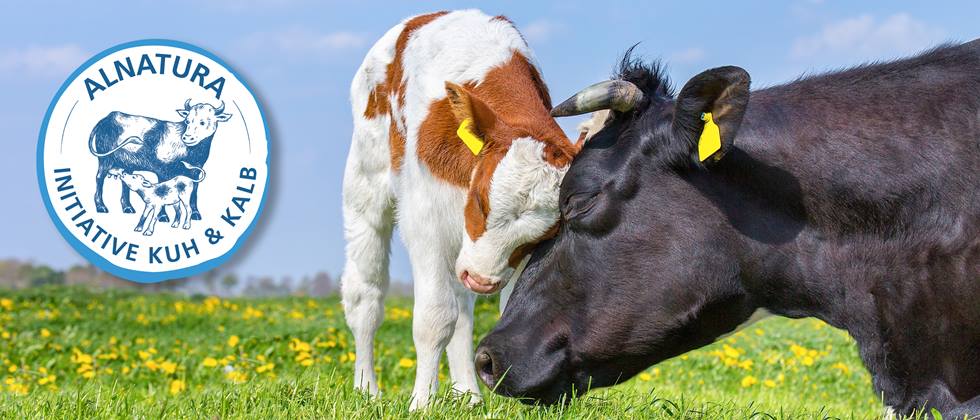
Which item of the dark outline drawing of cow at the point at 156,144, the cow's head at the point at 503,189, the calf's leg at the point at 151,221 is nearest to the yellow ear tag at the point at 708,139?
the cow's head at the point at 503,189

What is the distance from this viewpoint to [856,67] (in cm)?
441

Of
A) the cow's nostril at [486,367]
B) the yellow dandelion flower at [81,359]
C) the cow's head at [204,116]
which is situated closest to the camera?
the cow's nostril at [486,367]

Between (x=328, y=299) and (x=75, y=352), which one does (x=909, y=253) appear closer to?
(x=75, y=352)

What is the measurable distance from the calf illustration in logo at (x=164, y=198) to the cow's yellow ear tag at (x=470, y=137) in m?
3.64

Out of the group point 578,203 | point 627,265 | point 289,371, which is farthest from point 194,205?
point 627,265

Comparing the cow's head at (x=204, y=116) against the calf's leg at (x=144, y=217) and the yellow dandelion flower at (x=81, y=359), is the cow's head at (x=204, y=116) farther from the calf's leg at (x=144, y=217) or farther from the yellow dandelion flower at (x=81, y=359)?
the yellow dandelion flower at (x=81, y=359)

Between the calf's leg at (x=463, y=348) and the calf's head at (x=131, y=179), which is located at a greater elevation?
the calf's head at (x=131, y=179)

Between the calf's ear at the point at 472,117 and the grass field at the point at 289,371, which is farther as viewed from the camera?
the calf's ear at the point at 472,117

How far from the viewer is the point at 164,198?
8.15 metres

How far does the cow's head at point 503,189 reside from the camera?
15.6 ft

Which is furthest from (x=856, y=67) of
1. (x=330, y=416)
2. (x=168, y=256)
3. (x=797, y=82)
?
(x=168, y=256)

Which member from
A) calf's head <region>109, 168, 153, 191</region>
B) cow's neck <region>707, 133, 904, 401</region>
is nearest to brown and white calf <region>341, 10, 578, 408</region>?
cow's neck <region>707, 133, 904, 401</region>

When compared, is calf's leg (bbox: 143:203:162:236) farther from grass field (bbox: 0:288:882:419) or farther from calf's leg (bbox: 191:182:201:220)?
grass field (bbox: 0:288:882:419)

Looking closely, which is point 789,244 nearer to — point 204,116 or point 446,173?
point 446,173
